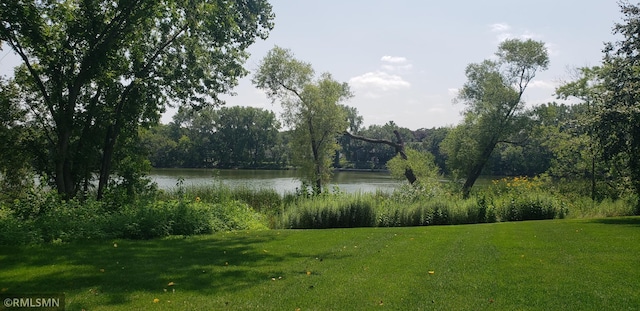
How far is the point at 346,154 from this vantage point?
105000 millimetres

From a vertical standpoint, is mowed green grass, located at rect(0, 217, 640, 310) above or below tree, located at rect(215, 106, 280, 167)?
below

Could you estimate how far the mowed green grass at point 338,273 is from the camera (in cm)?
478

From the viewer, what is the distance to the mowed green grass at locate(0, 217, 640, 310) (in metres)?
4.78

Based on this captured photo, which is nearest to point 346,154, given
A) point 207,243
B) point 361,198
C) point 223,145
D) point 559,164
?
point 223,145

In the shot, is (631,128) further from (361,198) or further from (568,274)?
(568,274)

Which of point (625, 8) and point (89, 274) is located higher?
point (625, 8)

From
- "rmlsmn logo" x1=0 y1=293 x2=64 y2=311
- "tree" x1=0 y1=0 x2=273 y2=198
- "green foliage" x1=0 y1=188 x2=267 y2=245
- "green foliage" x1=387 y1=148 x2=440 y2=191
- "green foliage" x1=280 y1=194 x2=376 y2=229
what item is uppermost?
"tree" x1=0 y1=0 x2=273 y2=198

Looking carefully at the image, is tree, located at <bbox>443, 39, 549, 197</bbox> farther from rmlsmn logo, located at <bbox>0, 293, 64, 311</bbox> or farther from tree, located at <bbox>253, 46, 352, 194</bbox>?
rmlsmn logo, located at <bbox>0, 293, 64, 311</bbox>

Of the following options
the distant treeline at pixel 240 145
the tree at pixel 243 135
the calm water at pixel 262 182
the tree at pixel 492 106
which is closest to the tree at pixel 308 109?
the calm water at pixel 262 182

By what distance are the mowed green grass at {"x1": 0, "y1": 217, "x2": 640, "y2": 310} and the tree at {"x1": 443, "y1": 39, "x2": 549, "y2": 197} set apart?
930 inches

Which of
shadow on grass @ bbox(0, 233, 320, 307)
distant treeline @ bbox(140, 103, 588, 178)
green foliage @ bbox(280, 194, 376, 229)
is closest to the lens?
shadow on grass @ bbox(0, 233, 320, 307)

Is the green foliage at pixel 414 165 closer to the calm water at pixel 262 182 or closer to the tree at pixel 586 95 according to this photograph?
the calm water at pixel 262 182

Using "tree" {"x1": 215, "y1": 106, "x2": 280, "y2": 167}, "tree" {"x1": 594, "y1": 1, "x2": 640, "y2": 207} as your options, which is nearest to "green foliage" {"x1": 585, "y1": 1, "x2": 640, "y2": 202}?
"tree" {"x1": 594, "y1": 1, "x2": 640, "y2": 207}

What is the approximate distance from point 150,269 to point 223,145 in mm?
85199
